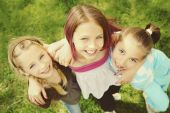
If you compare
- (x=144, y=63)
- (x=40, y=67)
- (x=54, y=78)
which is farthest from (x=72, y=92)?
(x=144, y=63)

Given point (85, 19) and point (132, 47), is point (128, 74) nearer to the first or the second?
point (132, 47)

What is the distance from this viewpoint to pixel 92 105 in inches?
80.9

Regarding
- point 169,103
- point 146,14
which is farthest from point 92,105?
point 146,14

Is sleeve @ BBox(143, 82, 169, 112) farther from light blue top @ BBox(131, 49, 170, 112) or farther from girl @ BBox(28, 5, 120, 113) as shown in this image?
girl @ BBox(28, 5, 120, 113)

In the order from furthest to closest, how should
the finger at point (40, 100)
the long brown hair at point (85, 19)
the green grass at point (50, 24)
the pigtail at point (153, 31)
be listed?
1. the green grass at point (50, 24)
2. the finger at point (40, 100)
3. the pigtail at point (153, 31)
4. the long brown hair at point (85, 19)

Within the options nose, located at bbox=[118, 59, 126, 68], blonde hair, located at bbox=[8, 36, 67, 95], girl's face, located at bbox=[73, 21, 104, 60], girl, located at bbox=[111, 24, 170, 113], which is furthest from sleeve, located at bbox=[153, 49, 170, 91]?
blonde hair, located at bbox=[8, 36, 67, 95]

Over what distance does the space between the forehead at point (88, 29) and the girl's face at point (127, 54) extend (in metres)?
0.11

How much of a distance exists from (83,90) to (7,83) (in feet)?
1.19

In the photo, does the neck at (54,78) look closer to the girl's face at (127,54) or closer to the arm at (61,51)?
the arm at (61,51)

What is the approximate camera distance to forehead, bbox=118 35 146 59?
5.45ft

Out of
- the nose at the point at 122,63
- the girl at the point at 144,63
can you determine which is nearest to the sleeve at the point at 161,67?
the girl at the point at 144,63

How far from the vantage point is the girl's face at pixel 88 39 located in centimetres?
162

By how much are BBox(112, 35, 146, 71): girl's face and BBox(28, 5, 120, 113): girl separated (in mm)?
40

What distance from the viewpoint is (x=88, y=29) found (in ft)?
5.31
